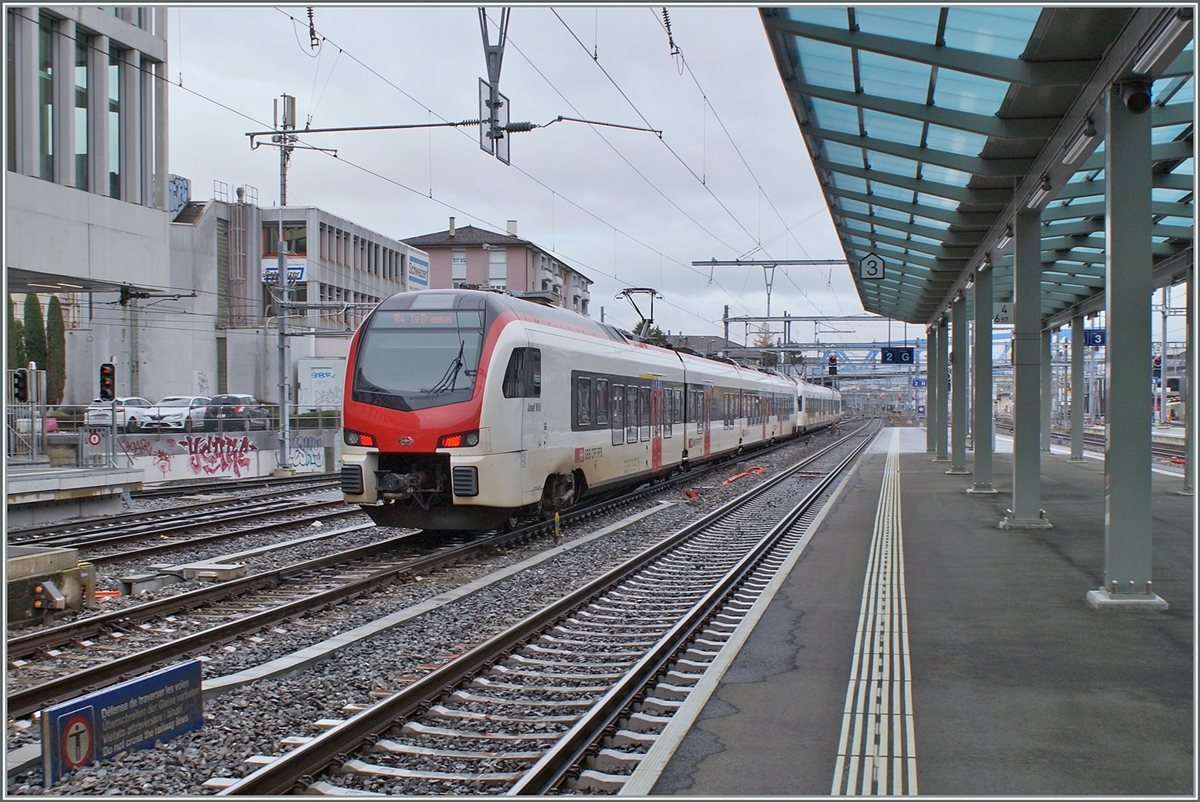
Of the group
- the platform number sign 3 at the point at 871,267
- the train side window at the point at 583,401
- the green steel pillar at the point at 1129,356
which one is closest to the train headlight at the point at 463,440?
the train side window at the point at 583,401

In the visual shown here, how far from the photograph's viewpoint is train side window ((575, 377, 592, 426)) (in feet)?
48.7

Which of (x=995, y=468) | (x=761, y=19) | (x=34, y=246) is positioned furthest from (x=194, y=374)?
(x=761, y=19)

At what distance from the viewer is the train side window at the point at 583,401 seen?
14.9m

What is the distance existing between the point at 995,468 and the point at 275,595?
22143mm

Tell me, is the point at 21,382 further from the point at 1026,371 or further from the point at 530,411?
the point at 1026,371

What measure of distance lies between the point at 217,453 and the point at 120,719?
24399 mm

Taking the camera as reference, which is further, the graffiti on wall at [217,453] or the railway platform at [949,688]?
the graffiti on wall at [217,453]

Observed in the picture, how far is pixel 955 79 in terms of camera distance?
10078 mm

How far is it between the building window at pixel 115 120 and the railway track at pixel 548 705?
788 inches

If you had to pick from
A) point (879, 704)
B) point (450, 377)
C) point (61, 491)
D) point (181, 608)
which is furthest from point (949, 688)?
point (61, 491)

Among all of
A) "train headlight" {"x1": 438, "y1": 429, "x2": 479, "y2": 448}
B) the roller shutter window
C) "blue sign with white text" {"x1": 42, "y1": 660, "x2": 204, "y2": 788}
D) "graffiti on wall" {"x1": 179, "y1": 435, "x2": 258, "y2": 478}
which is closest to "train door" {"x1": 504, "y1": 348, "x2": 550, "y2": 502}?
"train headlight" {"x1": 438, "y1": 429, "x2": 479, "y2": 448}

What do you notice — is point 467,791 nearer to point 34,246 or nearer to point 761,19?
point 761,19

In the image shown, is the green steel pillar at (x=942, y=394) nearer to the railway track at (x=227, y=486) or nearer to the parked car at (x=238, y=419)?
the railway track at (x=227, y=486)

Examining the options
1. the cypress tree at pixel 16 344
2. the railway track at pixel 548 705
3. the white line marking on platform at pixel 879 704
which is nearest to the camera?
the white line marking on platform at pixel 879 704
